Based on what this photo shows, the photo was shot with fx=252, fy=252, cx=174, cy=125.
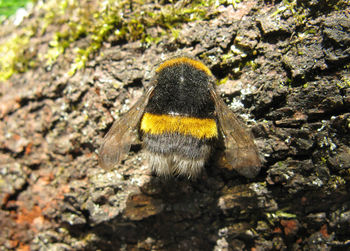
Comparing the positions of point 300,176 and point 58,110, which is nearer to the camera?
point 300,176

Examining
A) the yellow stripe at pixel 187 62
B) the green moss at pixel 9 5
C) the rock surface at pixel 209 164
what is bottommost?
the rock surface at pixel 209 164

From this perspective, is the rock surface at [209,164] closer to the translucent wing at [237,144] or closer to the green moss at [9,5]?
the translucent wing at [237,144]

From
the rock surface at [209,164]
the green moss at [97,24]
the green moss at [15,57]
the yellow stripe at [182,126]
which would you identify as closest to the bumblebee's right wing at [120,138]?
the yellow stripe at [182,126]

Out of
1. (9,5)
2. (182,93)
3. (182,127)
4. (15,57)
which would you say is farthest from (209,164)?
(9,5)

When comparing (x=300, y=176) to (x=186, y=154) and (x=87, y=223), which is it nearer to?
(x=186, y=154)

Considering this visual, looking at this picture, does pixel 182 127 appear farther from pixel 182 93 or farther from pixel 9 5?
pixel 9 5

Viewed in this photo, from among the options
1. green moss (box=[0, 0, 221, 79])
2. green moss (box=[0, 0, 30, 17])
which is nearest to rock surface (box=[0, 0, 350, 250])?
green moss (box=[0, 0, 221, 79])

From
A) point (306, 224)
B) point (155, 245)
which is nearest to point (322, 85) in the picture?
point (306, 224)
